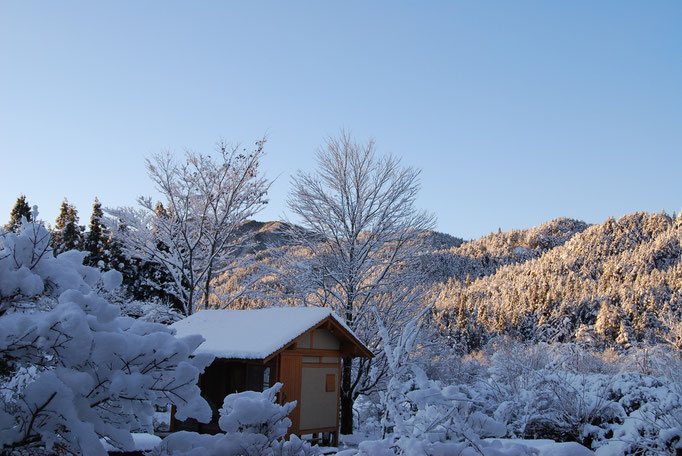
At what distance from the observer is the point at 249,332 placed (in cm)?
1396

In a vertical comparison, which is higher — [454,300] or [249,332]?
[454,300]

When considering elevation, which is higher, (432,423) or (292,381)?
(432,423)

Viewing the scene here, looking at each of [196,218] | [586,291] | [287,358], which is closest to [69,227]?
[196,218]

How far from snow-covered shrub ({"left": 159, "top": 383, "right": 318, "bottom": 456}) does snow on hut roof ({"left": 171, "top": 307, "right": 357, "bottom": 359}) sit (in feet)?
29.2

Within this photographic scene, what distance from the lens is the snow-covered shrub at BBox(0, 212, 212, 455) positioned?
7.67ft

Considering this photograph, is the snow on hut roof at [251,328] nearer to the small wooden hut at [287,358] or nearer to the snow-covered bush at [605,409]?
the small wooden hut at [287,358]

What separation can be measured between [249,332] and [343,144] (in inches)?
364

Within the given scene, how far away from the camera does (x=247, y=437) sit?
330cm

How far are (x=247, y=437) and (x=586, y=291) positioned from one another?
165 feet

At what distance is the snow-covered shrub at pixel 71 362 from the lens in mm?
2338

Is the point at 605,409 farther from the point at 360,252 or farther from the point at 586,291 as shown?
the point at 586,291

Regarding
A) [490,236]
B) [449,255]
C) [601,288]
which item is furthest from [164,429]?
[490,236]

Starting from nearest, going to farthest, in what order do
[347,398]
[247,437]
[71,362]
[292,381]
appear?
1. [71,362]
2. [247,437]
3. [292,381]
4. [347,398]

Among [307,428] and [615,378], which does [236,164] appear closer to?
[307,428]
